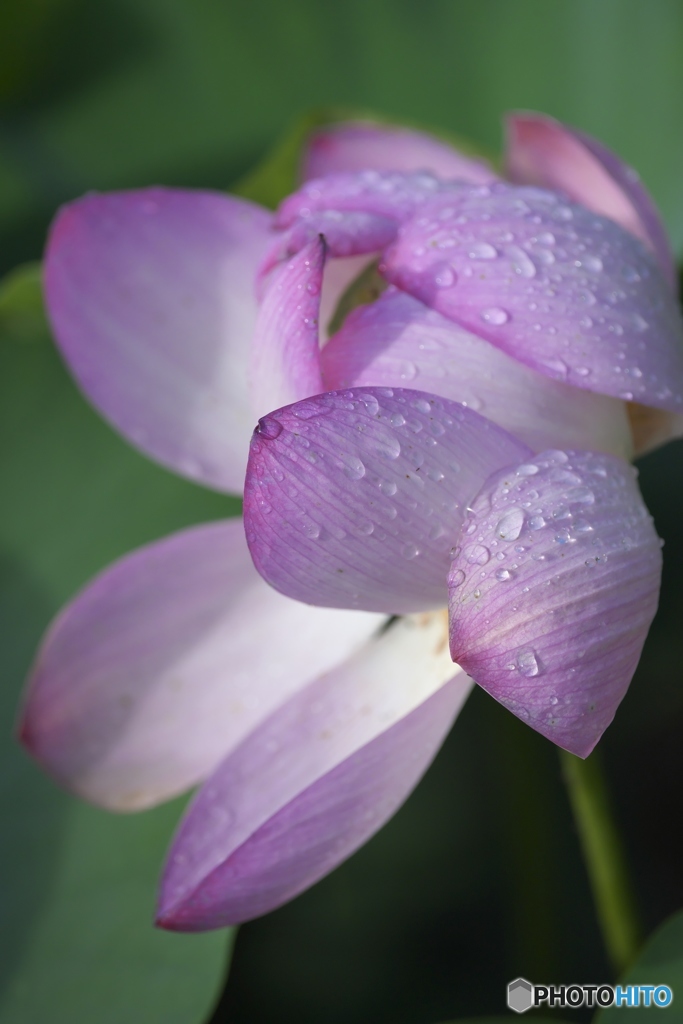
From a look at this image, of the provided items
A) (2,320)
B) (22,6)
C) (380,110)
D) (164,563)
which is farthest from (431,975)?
(22,6)

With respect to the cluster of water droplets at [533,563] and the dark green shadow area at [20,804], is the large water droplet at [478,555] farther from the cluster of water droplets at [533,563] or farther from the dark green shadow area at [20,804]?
the dark green shadow area at [20,804]

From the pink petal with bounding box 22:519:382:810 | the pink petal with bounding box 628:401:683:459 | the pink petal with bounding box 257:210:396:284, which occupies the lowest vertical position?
the pink petal with bounding box 22:519:382:810

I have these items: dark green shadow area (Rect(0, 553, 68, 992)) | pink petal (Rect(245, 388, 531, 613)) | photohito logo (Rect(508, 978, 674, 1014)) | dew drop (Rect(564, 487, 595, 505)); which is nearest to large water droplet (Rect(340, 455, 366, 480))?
pink petal (Rect(245, 388, 531, 613))

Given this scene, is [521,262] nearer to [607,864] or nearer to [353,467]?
[353,467]

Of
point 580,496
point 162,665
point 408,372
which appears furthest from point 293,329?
point 162,665

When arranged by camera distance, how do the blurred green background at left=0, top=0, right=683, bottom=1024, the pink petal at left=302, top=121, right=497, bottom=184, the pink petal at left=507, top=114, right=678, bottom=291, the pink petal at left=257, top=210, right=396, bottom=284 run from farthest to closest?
the blurred green background at left=0, top=0, right=683, bottom=1024, the pink petal at left=302, top=121, right=497, bottom=184, the pink petal at left=507, top=114, right=678, bottom=291, the pink petal at left=257, top=210, right=396, bottom=284

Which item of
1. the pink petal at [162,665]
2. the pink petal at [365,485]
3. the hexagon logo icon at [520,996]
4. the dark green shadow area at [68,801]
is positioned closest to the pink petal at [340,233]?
the pink petal at [365,485]

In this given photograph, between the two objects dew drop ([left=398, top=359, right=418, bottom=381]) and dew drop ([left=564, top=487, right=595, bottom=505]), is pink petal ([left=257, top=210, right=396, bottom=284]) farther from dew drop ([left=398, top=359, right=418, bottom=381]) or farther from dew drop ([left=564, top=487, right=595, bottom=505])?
dew drop ([left=564, top=487, right=595, bottom=505])
